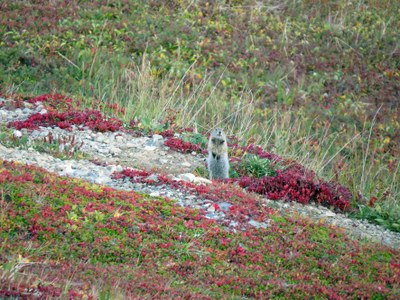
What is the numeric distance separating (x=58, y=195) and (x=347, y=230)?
4.25m

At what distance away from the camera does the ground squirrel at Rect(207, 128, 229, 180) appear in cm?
1161

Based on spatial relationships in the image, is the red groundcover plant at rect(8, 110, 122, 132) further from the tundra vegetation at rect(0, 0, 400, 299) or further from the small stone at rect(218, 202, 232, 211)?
the small stone at rect(218, 202, 232, 211)

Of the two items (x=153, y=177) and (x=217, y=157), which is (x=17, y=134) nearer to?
(x=153, y=177)

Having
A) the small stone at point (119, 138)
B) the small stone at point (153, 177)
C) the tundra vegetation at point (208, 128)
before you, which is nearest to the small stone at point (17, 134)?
the tundra vegetation at point (208, 128)

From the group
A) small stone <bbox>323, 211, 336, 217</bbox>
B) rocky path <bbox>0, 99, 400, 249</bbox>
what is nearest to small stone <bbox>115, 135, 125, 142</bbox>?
rocky path <bbox>0, 99, 400, 249</bbox>

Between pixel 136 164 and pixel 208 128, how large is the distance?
13.1 feet

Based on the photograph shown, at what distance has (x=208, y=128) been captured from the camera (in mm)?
15664

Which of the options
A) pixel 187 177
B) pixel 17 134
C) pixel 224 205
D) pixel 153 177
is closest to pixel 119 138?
pixel 17 134

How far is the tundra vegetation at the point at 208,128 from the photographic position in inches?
301

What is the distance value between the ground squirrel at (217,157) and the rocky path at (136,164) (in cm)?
45

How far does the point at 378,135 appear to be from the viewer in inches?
760

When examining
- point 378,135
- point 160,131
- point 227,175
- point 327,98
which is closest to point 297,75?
point 327,98

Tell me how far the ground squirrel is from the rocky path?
1.47ft

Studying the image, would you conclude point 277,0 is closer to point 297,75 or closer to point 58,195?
point 297,75
